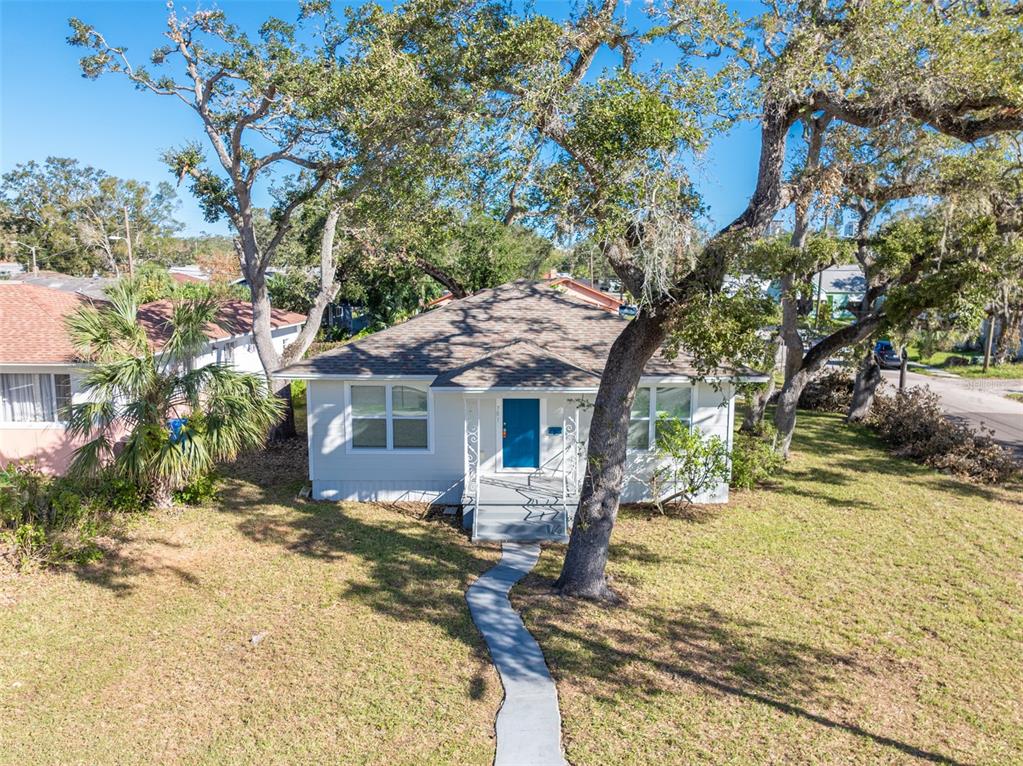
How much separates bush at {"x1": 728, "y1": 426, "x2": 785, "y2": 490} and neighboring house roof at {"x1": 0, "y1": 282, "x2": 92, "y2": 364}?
1478cm

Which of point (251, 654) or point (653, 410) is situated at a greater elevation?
point (653, 410)

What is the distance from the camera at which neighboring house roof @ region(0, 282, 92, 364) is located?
52.5 ft

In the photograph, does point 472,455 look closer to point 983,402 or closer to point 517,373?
point 517,373

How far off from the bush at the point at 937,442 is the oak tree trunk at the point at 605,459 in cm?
1181

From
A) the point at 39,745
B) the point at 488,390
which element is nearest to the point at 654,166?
the point at 488,390

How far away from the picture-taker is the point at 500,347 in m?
15.8

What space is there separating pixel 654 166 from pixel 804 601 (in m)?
6.58

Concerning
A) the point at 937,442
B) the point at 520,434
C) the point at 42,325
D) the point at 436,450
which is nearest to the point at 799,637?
the point at 520,434

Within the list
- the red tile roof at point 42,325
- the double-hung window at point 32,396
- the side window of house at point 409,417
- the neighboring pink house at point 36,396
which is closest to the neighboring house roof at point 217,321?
the red tile roof at point 42,325

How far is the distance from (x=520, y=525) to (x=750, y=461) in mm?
5438

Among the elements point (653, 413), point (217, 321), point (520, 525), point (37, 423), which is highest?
point (217, 321)

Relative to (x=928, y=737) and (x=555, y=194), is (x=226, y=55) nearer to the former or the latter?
(x=555, y=194)

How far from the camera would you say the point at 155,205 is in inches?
2393

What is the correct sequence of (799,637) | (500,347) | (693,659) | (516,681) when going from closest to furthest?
1. (516,681)
2. (693,659)
3. (799,637)
4. (500,347)
